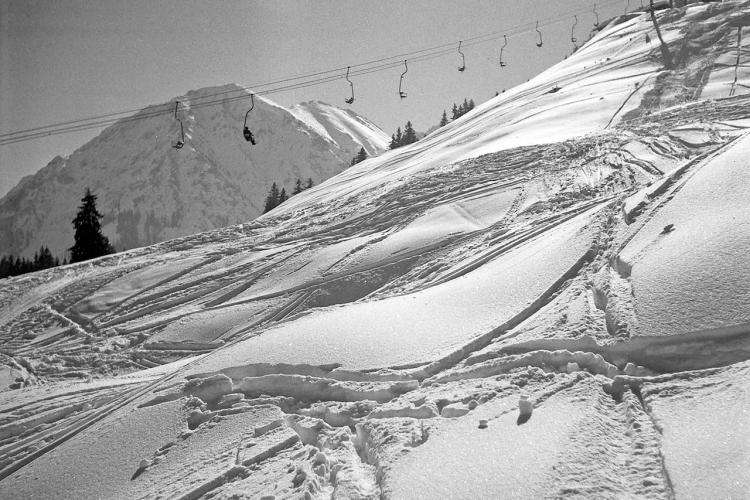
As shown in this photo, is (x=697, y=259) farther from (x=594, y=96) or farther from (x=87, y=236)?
(x=87, y=236)

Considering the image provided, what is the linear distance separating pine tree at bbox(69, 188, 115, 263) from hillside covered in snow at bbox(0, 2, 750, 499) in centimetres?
1739

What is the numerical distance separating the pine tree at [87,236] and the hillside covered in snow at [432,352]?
17.4 metres

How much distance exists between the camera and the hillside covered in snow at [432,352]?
3395 millimetres

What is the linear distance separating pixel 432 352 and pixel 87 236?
92.3 feet

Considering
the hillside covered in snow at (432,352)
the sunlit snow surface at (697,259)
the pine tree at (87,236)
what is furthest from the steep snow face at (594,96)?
the pine tree at (87,236)

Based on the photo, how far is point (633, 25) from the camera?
28906mm

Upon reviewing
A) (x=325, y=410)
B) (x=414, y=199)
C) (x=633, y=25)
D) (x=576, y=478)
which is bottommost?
(x=576, y=478)

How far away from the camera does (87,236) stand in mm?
26609

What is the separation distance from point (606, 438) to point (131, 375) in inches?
248

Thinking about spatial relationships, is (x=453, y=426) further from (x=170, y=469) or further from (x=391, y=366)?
(x=170, y=469)

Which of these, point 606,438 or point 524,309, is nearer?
point 606,438

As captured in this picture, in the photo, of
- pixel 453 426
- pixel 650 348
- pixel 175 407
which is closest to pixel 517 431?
pixel 453 426

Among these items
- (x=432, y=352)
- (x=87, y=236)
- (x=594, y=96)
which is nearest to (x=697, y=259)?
(x=432, y=352)

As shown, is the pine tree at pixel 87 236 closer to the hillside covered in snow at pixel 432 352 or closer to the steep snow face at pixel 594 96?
the steep snow face at pixel 594 96
